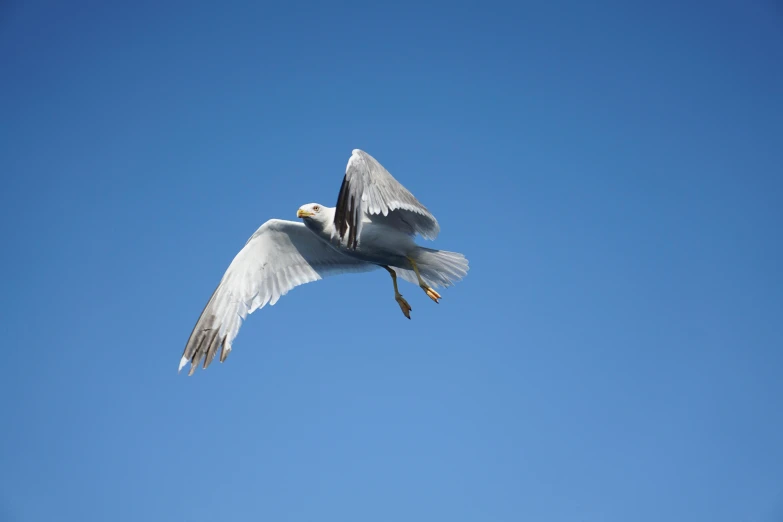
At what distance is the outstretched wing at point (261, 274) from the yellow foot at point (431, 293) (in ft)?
5.09

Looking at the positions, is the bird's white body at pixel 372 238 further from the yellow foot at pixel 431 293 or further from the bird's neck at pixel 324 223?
the yellow foot at pixel 431 293

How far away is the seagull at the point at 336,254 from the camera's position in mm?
7622

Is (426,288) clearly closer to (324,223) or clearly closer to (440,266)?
(440,266)

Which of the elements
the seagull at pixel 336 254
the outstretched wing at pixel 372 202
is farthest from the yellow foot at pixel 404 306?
the outstretched wing at pixel 372 202

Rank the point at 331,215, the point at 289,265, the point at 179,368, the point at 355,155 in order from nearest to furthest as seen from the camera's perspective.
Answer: the point at 355,155
the point at 331,215
the point at 179,368
the point at 289,265

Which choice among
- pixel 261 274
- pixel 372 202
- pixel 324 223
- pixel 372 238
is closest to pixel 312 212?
pixel 324 223

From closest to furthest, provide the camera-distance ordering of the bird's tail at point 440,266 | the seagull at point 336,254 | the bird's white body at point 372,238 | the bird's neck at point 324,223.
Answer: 1. the seagull at point 336,254
2. the bird's white body at point 372,238
3. the bird's neck at point 324,223
4. the bird's tail at point 440,266

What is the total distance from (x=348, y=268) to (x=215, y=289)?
208 cm

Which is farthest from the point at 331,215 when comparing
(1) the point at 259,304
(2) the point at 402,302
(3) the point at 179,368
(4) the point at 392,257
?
(3) the point at 179,368

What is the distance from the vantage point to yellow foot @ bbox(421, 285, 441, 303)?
8.87 metres

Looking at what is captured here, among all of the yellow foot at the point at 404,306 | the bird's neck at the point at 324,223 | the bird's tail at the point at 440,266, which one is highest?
the bird's tail at the point at 440,266

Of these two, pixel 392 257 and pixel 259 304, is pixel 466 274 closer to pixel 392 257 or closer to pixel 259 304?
pixel 392 257

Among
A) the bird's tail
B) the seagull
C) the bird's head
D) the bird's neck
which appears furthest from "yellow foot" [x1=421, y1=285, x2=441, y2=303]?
the bird's head

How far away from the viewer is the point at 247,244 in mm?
10328
